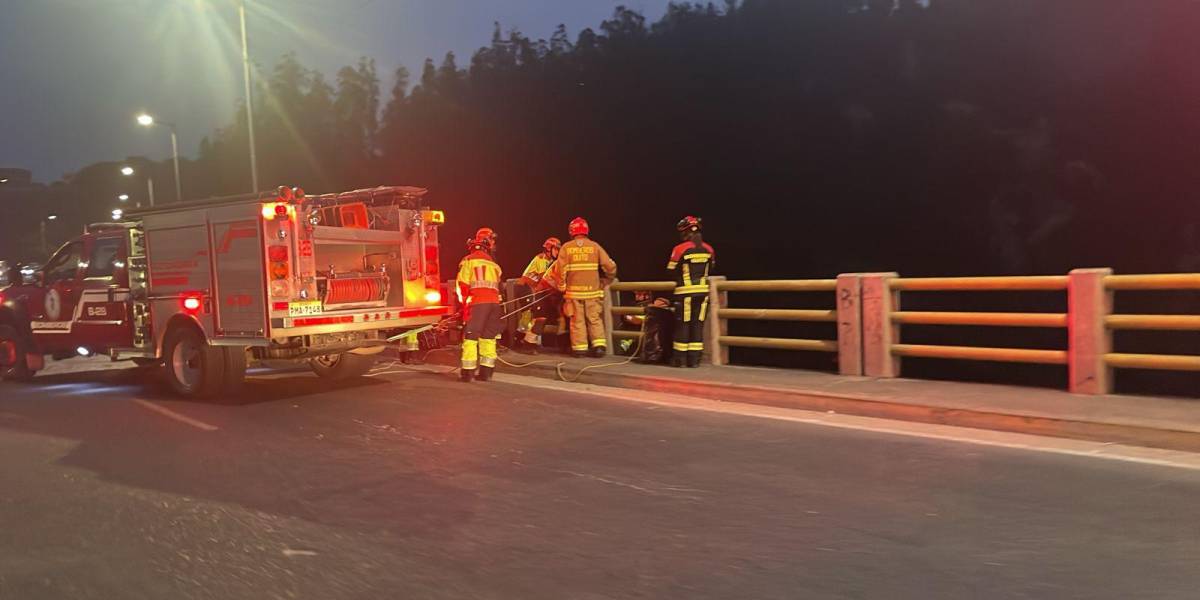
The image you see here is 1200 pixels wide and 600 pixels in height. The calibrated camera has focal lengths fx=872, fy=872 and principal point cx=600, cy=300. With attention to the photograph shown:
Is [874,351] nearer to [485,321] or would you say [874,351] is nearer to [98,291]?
[485,321]

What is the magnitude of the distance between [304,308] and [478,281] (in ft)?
6.75

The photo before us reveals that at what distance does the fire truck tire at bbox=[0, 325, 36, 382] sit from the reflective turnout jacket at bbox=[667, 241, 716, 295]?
925cm

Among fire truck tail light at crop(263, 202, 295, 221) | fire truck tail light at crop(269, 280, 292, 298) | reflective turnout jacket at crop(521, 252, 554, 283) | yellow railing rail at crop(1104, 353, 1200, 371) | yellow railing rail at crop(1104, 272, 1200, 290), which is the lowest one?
yellow railing rail at crop(1104, 353, 1200, 371)

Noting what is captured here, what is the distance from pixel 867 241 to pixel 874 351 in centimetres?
2861

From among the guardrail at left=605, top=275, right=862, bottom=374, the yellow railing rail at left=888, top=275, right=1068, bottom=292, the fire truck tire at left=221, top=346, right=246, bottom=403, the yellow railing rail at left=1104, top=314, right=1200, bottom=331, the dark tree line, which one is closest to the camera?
the yellow railing rail at left=1104, top=314, right=1200, bottom=331

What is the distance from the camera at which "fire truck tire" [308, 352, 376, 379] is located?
11250mm

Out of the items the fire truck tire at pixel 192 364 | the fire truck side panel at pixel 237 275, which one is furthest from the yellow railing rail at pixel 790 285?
the fire truck tire at pixel 192 364

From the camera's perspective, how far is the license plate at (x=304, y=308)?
9.22 m

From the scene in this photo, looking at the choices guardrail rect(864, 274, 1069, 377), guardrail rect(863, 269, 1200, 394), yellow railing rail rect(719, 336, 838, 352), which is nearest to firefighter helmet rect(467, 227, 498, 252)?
yellow railing rail rect(719, 336, 838, 352)

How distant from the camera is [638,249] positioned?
38.2 m

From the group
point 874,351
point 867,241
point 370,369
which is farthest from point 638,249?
point 874,351

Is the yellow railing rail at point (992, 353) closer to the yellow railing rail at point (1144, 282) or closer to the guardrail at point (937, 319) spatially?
the guardrail at point (937, 319)

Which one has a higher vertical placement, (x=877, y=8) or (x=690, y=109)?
(x=877, y=8)

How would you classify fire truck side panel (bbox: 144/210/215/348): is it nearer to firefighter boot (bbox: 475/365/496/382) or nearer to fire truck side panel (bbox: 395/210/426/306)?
fire truck side panel (bbox: 395/210/426/306)
